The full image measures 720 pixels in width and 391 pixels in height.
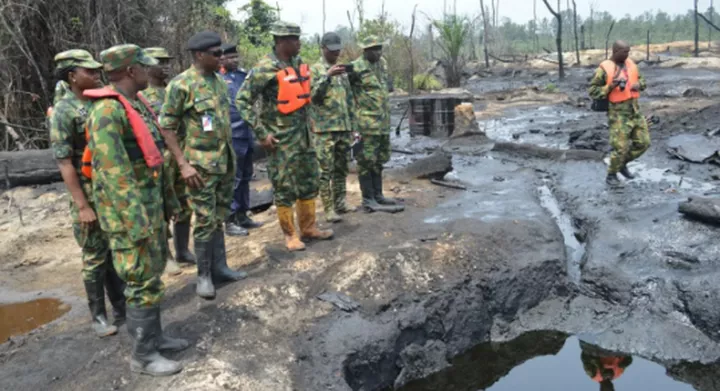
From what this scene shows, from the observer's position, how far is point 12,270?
5.74 m

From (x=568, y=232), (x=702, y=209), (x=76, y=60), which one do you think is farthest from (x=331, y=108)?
(x=702, y=209)

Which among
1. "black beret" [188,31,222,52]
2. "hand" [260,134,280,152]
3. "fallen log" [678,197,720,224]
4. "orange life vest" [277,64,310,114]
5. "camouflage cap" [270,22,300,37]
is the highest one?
"camouflage cap" [270,22,300,37]

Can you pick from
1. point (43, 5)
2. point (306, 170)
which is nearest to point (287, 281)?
point (306, 170)

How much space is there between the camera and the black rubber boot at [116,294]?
3775mm

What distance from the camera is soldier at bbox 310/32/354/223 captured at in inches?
201

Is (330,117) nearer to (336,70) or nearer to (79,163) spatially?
(336,70)

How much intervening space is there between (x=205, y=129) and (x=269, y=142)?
0.84 m

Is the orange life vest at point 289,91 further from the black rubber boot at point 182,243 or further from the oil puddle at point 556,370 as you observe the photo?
the oil puddle at point 556,370

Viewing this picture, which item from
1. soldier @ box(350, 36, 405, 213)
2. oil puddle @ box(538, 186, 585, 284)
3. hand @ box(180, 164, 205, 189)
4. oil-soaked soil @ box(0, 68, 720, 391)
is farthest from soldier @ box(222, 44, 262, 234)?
oil puddle @ box(538, 186, 585, 284)

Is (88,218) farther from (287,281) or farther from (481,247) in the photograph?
(481,247)

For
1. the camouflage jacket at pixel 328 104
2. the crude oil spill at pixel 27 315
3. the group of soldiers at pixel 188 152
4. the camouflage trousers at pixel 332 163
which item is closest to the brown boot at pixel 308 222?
the group of soldiers at pixel 188 152

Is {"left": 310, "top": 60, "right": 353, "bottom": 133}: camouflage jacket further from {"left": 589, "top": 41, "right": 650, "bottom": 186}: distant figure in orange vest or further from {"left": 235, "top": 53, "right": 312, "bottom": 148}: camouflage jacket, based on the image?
{"left": 589, "top": 41, "right": 650, "bottom": 186}: distant figure in orange vest

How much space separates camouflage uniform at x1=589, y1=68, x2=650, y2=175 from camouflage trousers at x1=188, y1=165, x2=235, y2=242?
4934 mm

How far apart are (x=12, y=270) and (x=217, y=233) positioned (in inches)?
118
